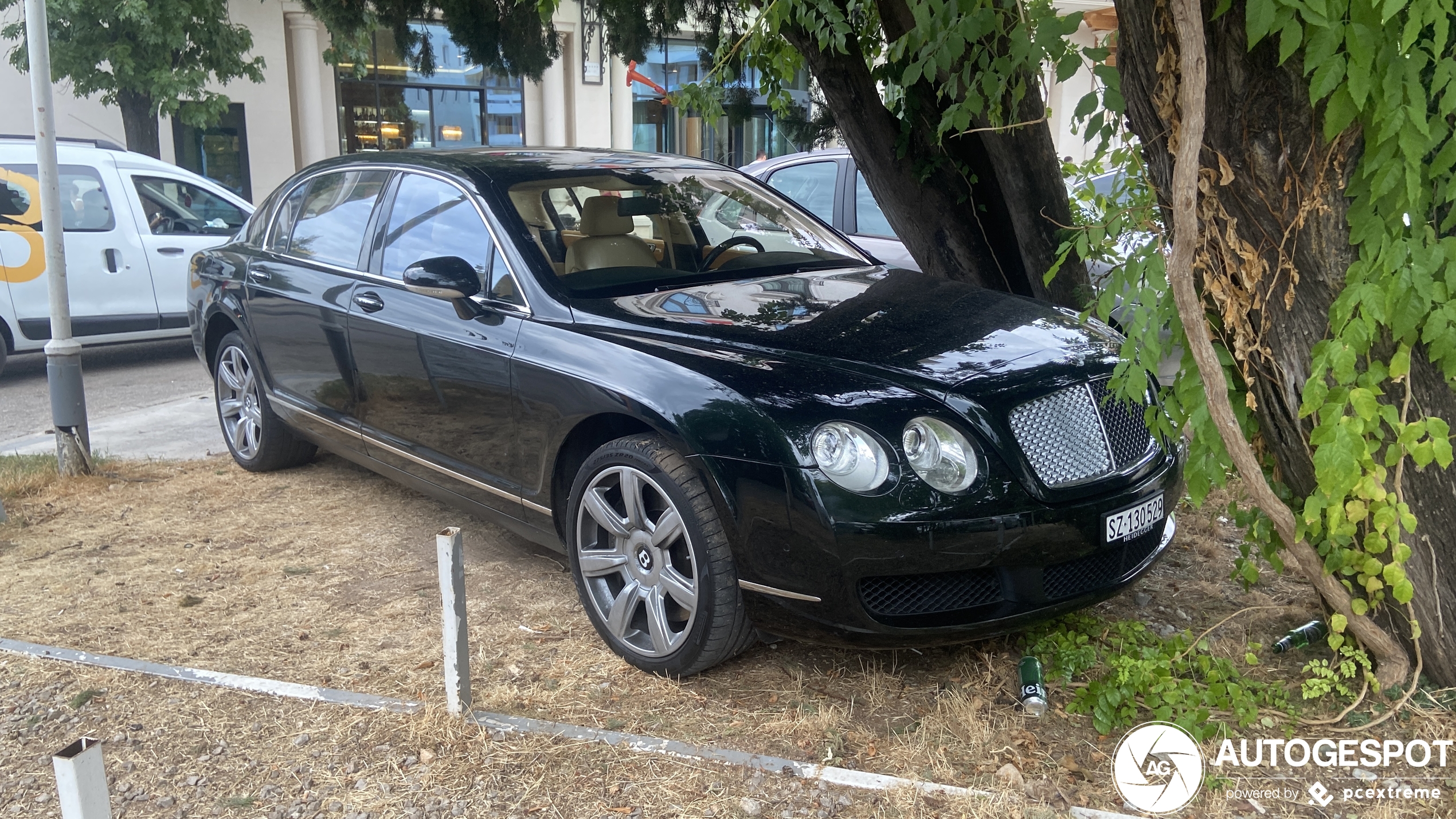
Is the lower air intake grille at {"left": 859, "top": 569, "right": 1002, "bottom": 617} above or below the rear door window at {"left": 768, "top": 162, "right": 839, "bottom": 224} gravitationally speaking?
below

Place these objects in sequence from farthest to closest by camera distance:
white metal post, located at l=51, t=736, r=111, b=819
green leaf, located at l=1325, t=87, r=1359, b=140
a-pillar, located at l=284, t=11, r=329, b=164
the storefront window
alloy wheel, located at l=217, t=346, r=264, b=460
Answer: a-pillar, located at l=284, t=11, r=329, b=164 → the storefront window → alloy wheel, located at l=217, t=346, r=264, b=460 → green leaf, located at l=1325, t=87, r=1359, b=140 → white metal post, located at l=51, t=736, r=111, b=819

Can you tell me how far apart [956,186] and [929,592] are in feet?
9.66

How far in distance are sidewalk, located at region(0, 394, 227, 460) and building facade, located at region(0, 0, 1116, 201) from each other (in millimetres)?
9842

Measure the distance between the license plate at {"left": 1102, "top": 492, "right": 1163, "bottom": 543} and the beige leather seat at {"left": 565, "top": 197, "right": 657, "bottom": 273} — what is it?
1.96 meters

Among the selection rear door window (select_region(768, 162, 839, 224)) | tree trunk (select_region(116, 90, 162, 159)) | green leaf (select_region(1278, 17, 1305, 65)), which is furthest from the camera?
tree trunk (select_region(116, 90, 162, 159))

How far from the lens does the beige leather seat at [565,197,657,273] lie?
426cm

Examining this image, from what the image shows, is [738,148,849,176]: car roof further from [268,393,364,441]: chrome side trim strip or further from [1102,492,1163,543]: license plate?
[1102,492,1163,543]: license plate

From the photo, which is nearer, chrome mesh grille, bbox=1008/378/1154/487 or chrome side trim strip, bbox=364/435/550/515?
chrome mesh grille, bbox=1008/378/1154/487

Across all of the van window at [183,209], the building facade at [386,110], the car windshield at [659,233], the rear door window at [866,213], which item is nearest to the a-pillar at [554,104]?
the building facade at [386,110]

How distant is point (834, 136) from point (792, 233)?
302 cm

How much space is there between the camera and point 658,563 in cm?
349

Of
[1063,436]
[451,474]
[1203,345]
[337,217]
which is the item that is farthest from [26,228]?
[1203,345]

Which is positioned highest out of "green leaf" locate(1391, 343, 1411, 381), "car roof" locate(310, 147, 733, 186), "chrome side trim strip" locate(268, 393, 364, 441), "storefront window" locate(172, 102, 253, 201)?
"storefront window" locate(172, 102, 253, 201)

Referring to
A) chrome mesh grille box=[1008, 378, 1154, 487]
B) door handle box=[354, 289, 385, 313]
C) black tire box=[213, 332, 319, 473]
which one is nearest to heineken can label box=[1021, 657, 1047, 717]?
chrome mesh grille box=[1008, 378, 1154, 487]
